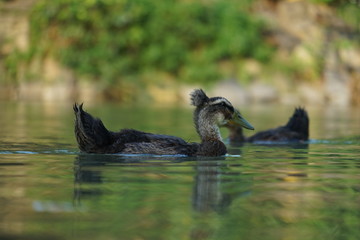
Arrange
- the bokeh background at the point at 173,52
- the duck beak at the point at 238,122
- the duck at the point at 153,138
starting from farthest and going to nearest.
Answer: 1. the bokeh background at the point at 173,52
2. the duck beak at the point at 238,122
3. the duck at the point at 153,138

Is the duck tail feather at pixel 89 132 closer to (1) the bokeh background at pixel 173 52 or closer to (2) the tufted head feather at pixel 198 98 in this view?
(2) the tufted head feather at pixel 198 98

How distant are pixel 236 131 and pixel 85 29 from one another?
89.8 ft

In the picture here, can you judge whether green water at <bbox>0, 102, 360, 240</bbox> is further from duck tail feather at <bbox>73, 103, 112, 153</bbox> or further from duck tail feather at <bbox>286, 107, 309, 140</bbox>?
duck tail feather at <bbox>286, 107, 309, 140</bbox>

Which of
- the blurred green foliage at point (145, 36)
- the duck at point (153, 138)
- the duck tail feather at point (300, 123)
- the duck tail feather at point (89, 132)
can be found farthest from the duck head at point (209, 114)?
the blurred green foliage at point (145, 36)

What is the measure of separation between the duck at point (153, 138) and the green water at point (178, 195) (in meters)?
0.22

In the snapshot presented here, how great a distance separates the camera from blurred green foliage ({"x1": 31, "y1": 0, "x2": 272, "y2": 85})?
3962 centimetres

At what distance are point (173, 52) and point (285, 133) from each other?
26.3 metres

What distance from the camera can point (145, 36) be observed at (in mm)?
41000

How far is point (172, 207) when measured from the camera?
5.94 m

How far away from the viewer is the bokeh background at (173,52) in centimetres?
3850

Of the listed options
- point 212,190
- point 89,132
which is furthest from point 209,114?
point 212,190

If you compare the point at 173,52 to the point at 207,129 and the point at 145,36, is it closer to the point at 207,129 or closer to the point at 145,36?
the point at 145,36

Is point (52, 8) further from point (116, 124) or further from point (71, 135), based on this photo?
point (71, 135)

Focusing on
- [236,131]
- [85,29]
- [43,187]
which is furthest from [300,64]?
[43,187]
